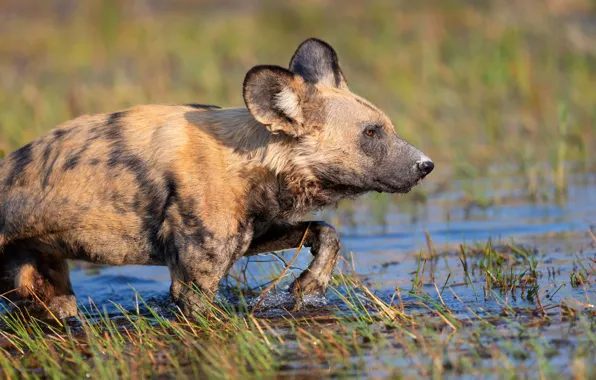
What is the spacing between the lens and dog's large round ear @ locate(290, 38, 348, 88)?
5781mm

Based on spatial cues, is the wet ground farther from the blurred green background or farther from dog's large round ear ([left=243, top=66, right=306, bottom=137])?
dog's large round ear ([left=243, top=66, right=306, bottom=137])

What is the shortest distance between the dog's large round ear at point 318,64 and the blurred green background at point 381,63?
271 cm

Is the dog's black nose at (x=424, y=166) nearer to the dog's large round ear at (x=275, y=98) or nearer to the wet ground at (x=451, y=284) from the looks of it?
the wet ground at (x=451, y=284)

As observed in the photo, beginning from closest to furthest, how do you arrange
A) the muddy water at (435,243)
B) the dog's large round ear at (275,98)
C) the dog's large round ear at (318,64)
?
1. the dog's large round ear at (275,98)
2. the dog's large round ear at (318,64)
3. the muddy water at (435,243)

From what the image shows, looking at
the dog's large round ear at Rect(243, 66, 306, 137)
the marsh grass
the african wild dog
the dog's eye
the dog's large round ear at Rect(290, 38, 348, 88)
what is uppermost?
the dog's large round ear at Rect(290, 38, 348, 88)

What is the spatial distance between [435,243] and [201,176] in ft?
8.56

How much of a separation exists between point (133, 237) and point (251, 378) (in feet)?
4.91

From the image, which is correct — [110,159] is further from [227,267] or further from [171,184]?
[227,267]

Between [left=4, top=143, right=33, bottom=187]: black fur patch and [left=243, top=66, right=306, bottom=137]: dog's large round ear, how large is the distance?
1.35 m

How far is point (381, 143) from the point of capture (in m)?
5.39

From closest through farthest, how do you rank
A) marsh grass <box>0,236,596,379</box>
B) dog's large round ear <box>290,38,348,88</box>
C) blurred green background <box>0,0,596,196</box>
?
1. marsh grass <box>0,236,596,379</box>
2. dog's large round ear <box>290,38,348,88</box>
3. blurred green background <box>0,0,596,196</box>

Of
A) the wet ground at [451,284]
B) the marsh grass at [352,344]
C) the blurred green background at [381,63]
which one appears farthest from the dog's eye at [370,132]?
the blurred green background at [381,63]

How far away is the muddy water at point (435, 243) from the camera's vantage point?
6.01 meters

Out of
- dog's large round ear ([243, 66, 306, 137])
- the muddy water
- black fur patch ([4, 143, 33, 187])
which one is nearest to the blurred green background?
the muddy water
